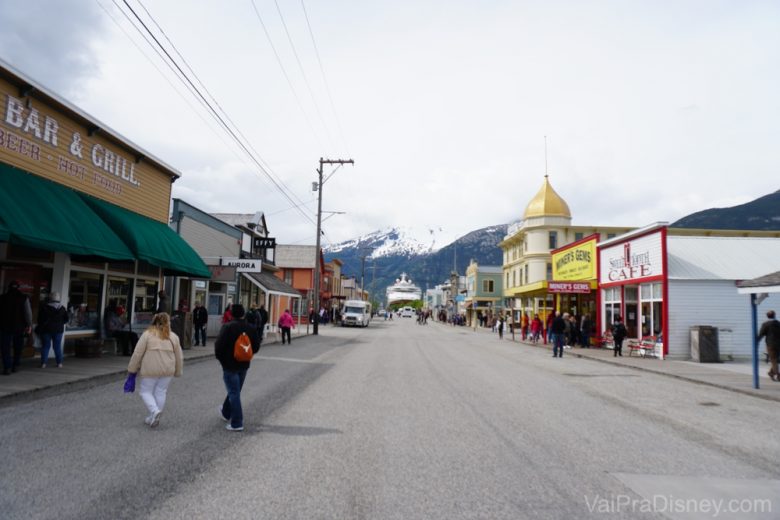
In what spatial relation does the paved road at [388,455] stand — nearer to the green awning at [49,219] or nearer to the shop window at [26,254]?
the green awning at [49,219]

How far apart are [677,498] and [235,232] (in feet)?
96.8

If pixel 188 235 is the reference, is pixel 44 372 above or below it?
below

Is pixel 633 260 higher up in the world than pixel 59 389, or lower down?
higher up

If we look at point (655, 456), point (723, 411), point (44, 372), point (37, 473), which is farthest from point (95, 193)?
point (723, 411)

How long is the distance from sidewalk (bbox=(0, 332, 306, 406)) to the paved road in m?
0.52

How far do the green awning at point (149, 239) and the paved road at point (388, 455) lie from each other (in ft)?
16.2

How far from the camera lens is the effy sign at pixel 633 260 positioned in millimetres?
23219

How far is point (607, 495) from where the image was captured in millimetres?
5020

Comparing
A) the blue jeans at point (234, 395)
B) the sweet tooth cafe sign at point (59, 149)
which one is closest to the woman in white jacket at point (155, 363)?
the blue jeans at point (234, 395)

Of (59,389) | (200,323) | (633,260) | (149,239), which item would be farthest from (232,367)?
(633,260)

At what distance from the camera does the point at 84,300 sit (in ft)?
52.0

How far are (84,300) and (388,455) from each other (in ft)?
43.1

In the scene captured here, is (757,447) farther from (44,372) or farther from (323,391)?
(44,372)

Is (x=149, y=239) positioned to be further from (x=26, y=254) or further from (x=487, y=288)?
(x=487, y=288)
